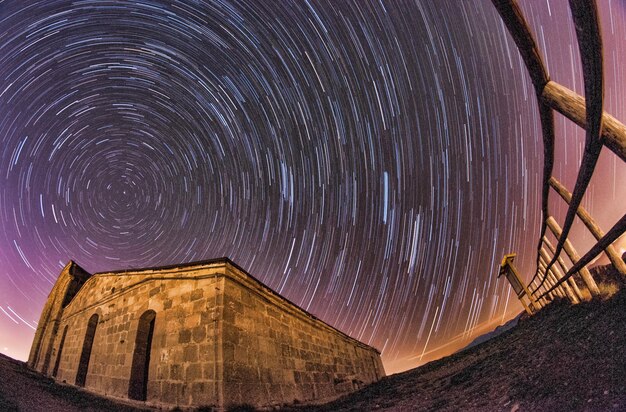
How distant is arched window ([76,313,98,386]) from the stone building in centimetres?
3

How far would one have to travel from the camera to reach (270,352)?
24.3ft

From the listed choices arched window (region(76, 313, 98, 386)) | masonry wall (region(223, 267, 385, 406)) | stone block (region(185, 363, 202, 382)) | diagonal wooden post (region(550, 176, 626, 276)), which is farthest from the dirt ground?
diagonal wooden post (region(550, 176, 626, 276))

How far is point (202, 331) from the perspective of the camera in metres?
6.15

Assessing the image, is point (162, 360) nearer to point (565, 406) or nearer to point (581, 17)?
point (565, 406)

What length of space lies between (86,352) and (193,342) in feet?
22.9

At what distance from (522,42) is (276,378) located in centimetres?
829

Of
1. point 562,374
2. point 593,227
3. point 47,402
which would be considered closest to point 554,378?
point 562,374

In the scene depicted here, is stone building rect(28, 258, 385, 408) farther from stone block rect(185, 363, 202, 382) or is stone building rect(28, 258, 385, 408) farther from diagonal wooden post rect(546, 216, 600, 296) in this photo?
diagonal wooden post rect(546, 216, 600, 296)

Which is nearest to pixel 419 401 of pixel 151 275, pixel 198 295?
pixel 198 295

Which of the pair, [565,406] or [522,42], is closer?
[522,42]

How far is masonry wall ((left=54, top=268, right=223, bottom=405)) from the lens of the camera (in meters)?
5.75

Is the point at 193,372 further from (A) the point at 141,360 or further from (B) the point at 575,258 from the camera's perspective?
(B) the point at 575,258

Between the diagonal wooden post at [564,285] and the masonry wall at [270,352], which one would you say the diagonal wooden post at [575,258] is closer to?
the diagonal wooden post at [564,285]

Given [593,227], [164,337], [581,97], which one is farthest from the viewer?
[164,337]
